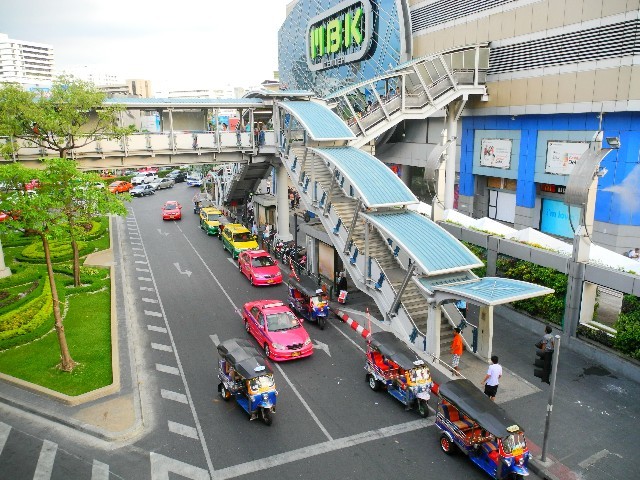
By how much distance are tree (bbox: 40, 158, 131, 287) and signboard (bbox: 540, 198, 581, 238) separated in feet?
82.1

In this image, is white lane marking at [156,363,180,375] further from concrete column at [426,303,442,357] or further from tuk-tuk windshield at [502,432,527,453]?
tuk-tuk windshield at [502,432,527,453]

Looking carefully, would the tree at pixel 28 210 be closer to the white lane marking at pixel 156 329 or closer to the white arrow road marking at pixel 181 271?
the white lane marking at pixel 156 329

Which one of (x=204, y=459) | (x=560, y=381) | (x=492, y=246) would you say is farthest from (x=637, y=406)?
(x=204, y=459)

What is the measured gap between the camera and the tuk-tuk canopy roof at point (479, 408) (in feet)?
36.7

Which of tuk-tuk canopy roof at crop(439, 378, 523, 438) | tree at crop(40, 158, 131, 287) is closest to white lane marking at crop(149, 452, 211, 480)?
tuk-tuk canopy roof at crop(439, 378, 523, 438)

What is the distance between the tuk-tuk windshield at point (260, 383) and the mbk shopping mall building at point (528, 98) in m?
14.8

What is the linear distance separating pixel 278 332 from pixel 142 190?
50010mm

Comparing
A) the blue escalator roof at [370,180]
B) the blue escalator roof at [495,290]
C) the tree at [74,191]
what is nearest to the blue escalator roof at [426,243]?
the blue escalator roof at [370,180]

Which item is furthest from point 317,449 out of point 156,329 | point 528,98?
point 528,98

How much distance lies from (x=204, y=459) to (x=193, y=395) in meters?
3.42

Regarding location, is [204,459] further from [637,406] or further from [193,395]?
[637,406]

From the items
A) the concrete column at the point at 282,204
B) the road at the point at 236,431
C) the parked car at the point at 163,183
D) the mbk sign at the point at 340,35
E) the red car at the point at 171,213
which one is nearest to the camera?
the road at the point at 236,431

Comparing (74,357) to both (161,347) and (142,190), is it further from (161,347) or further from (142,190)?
(142,190)

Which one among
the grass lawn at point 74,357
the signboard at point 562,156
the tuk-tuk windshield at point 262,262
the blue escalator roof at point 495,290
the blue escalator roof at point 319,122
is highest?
the blue escalator roof at point 319,122
